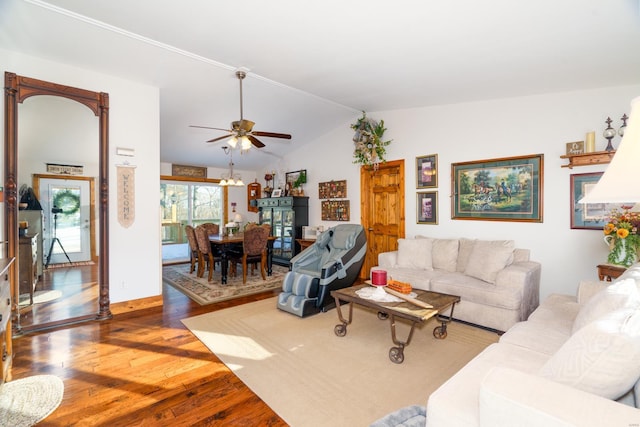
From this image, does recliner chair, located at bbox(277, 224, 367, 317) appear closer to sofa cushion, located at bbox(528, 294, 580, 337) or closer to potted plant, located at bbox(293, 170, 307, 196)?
sofa cushion, located at bbox(528, 294, 580, 337)

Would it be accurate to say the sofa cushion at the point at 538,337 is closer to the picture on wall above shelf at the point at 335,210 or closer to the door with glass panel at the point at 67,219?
the picture on wall above shelf at the point at 335,210

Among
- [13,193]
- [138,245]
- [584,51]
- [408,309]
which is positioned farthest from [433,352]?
[13,193]

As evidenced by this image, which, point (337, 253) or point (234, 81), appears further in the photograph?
point (337, 253)

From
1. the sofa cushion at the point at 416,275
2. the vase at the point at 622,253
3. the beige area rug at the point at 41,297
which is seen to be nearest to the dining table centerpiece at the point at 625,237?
the vase at the point at 622,253

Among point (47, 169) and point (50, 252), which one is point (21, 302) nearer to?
point (50, 252)

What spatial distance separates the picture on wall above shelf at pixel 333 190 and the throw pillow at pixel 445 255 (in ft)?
7.27

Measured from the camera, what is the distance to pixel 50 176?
10.8 feet

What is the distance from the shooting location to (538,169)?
3.61m

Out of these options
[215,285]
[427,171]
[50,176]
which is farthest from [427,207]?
[50,176]

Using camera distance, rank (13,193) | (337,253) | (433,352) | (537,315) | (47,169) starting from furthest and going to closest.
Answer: (337,253) < (47,169) < (13,193) < (433,352) < (537,315)

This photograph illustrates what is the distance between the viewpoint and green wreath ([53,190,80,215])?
3.34 m

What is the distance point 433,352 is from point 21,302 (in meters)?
4.11

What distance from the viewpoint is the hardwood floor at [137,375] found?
188cm

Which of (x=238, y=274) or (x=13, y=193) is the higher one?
(x=13, y=193)
